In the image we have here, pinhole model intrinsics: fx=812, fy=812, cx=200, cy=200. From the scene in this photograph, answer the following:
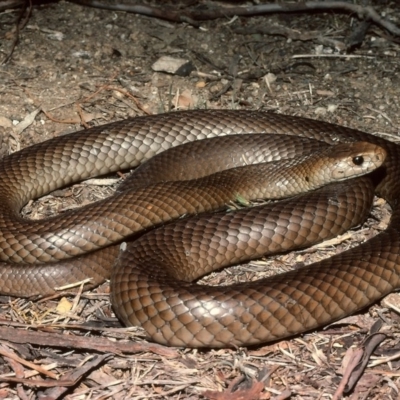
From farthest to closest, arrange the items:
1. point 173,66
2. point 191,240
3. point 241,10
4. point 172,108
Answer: point 241,10
point 173,66
point 172,108
point 191,240

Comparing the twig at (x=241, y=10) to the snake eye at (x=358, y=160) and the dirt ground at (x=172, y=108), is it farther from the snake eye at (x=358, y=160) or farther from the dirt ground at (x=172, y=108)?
the snake eye at (x=358, y=160)

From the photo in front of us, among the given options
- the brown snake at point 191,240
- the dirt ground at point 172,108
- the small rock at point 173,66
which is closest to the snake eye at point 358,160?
the brown snake at point 191,240

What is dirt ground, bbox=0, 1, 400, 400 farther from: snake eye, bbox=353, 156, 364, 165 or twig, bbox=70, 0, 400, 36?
snake eye, bbox=353, 156, 364, 165

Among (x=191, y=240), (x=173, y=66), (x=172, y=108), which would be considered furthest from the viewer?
(x=173, y=66)

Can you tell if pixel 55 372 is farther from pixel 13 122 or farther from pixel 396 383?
pixel 13 122

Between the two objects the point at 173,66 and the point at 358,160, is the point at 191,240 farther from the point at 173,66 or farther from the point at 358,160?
the point at 173,66

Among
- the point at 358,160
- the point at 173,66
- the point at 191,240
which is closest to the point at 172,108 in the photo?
the point at 173,66

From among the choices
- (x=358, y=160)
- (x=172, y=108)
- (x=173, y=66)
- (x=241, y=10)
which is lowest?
(x=172, y=108)
